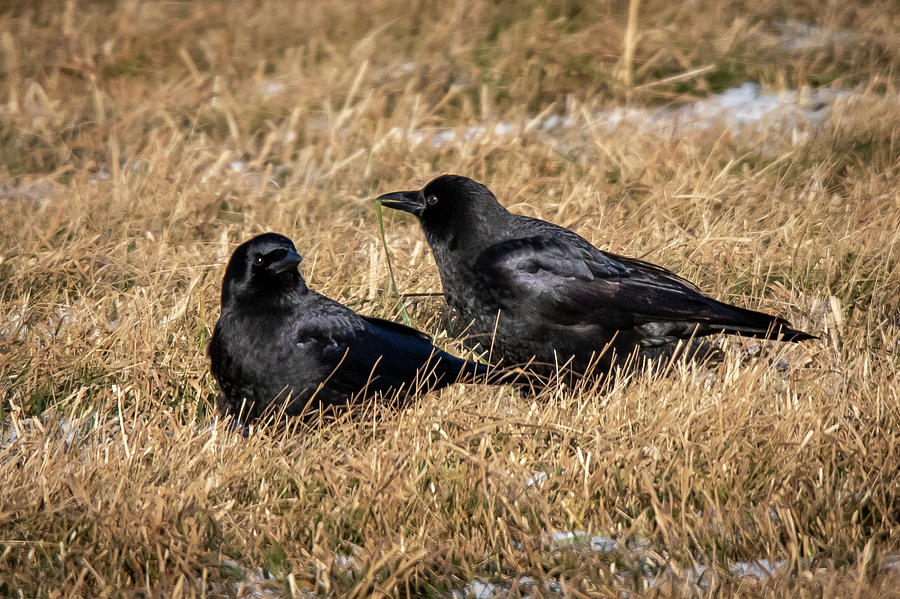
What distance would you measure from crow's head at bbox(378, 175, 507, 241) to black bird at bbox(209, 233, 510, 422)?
2.25ft

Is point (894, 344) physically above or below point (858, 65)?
below

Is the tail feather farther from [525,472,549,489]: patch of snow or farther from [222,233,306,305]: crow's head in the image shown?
[222,233,306,305]: crow's head

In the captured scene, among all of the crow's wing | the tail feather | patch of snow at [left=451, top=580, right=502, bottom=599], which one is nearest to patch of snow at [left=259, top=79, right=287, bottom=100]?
the crow's wing

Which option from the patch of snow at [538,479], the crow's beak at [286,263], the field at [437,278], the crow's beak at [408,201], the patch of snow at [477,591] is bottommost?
the patch of snow at [477,591]

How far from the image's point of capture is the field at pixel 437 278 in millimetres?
2705

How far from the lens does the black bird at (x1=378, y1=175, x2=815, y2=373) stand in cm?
407

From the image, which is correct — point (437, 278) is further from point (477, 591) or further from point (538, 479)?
point (477, 591)

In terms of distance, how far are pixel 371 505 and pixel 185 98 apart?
212 inches

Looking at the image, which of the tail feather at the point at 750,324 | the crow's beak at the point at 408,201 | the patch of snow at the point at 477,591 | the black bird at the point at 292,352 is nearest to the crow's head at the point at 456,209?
the crow's beak at the point at 408,201

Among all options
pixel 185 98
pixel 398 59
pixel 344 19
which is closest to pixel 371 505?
pixel 185 98

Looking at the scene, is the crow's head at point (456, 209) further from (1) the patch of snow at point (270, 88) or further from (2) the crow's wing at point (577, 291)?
(1) the patch of snow at point (270, 88)

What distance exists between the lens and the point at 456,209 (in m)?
4.34

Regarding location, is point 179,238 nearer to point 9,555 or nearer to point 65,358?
point 65,358

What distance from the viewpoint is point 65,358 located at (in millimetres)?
3893
